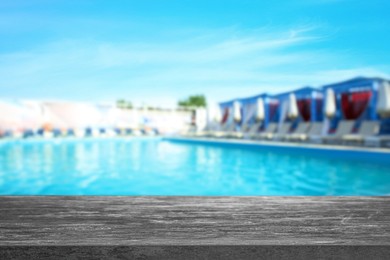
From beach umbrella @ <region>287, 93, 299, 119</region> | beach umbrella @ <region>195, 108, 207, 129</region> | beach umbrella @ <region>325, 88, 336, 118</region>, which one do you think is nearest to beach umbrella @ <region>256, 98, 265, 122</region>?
beach umbrella @ <region>287, 93, 299, 119</region>

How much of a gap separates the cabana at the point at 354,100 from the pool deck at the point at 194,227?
11.4 m

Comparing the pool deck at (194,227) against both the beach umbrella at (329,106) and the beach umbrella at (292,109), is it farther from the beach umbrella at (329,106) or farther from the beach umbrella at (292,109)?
the beach umbrella at (292,109)

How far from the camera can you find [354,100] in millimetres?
15297

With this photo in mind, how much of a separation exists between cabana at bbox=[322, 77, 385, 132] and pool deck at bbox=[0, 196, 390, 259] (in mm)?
11351

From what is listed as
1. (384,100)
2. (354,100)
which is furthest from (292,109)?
(384,100)

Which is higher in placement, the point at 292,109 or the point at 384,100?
the point at 384,100

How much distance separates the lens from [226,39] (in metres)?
5.96

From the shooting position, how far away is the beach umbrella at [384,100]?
34.7ft

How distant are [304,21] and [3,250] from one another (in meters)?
4.76

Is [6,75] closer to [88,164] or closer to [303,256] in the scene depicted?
[88,164]

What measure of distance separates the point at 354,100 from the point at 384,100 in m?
4.77

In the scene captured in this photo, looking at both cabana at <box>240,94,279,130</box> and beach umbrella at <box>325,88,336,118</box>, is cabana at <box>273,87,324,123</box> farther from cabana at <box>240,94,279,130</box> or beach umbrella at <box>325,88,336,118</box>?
beach umbrella at <box>325,88,336,118</box>

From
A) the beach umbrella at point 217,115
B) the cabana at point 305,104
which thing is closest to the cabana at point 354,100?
the cabana at point 305,104

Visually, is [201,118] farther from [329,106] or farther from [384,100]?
[384,100]
